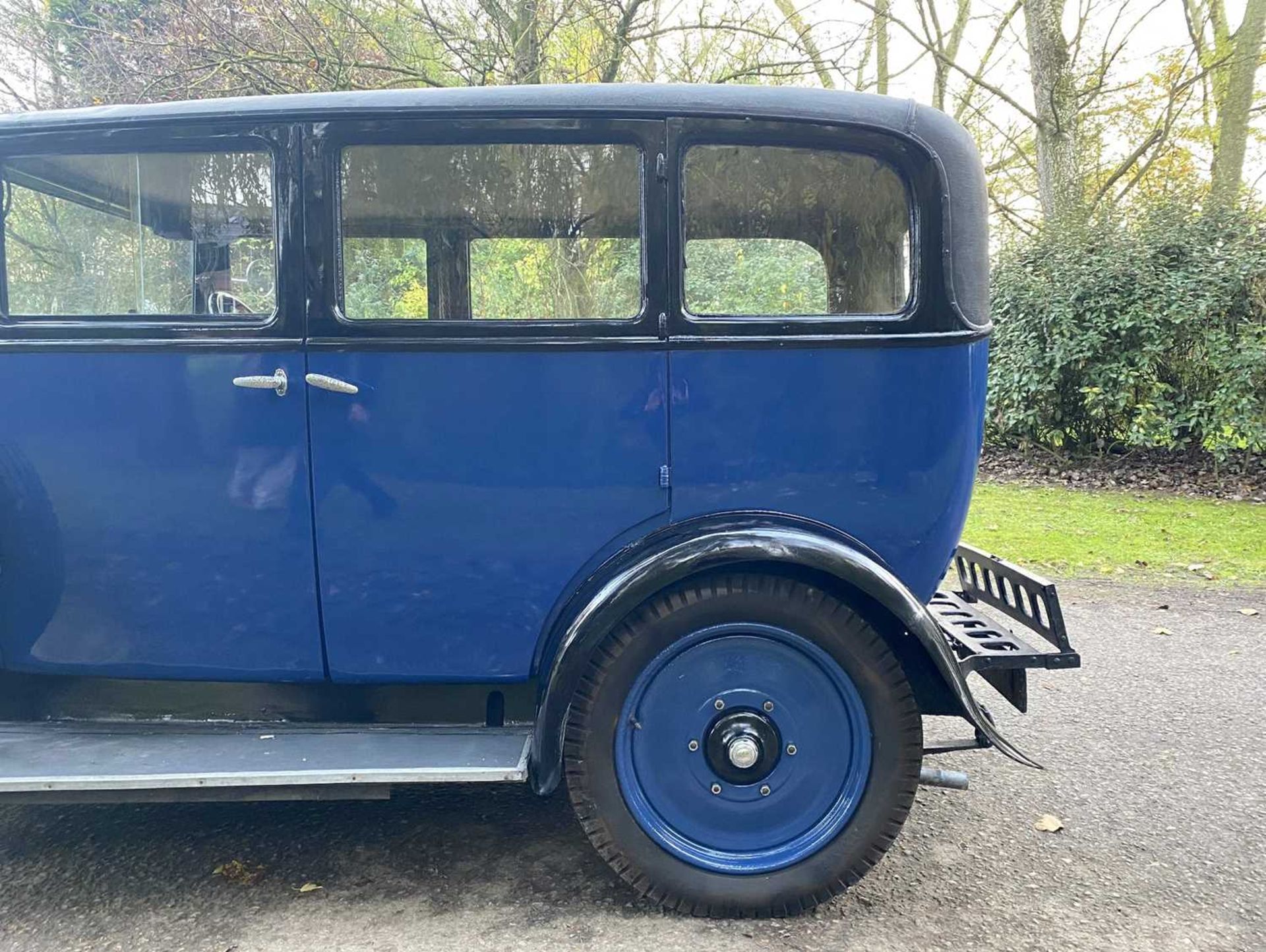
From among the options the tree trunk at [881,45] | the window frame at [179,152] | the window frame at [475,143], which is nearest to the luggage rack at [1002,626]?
the window frame at [475,143]

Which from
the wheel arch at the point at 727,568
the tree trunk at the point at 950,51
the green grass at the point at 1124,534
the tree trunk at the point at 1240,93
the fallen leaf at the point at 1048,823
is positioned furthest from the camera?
the tree trunk at the point at 950,51

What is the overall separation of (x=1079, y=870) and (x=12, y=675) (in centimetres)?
316

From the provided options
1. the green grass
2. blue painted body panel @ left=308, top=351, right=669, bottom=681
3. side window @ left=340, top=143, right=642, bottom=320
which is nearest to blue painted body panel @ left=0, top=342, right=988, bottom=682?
blue painted body panel @ left=308, top=351, right=669, bottom=681

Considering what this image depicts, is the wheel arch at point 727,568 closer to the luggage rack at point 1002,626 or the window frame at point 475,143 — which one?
the luggage rack at point 1002,626

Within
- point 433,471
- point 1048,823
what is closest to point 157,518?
point 433,471

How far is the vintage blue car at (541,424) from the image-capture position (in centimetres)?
243

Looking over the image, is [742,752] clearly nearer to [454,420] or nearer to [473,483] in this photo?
[473,483]

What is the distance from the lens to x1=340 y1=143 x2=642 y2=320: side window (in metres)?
2.48

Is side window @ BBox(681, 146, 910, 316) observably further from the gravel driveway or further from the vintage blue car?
the gravel driveway

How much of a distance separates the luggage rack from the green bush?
6.26m

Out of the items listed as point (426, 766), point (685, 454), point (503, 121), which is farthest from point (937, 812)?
point (503, 121)

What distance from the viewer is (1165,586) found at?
5539 mm

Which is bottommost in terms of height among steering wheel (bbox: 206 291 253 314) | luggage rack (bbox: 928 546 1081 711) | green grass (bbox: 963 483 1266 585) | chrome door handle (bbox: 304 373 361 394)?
green grass (bbox: 963 483 1266 585)

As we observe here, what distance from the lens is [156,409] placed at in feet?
8.13
